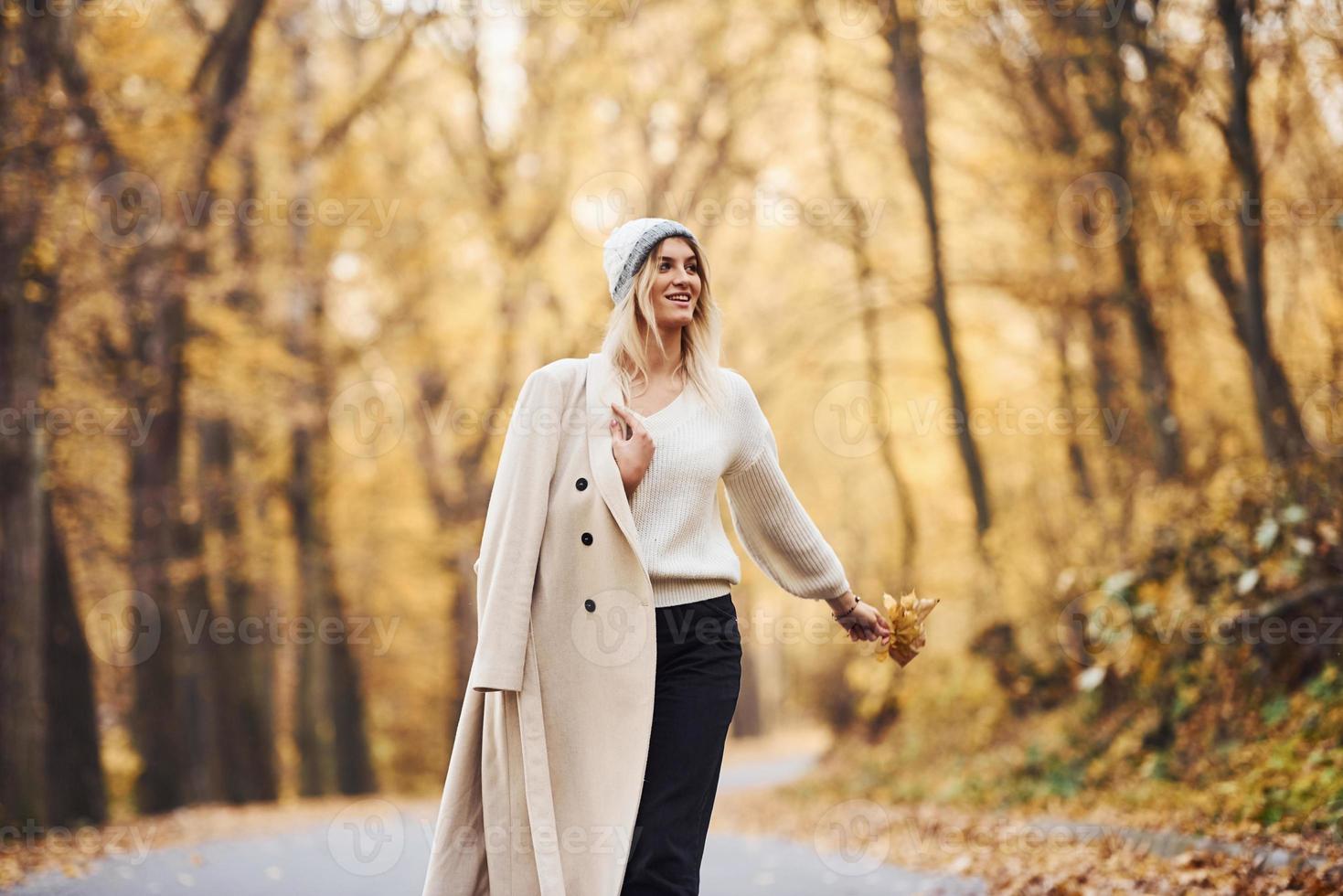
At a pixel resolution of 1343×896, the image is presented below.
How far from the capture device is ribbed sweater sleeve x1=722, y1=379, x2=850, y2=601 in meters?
4.52

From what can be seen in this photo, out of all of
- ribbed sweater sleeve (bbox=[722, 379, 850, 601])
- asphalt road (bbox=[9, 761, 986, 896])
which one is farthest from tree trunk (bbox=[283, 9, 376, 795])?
ribbed sweater sleeve (bbox=[722, 379, 850, 601])

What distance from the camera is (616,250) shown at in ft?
14.2

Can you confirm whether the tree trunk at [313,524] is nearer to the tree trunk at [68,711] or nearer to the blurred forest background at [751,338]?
the blurred forest background at [751,338]

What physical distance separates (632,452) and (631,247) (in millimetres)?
648

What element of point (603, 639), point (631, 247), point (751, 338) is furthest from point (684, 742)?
point (751, 338)

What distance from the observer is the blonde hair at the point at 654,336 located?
4.28m

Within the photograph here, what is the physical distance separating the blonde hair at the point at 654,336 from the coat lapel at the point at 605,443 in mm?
41

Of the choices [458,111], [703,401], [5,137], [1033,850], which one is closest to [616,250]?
[703,401]

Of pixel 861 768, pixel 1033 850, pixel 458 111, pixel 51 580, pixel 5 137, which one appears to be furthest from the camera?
pixel 458 111

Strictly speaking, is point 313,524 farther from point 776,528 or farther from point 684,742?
point 684,742

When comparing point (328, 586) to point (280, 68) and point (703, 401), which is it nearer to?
point (280, 68)

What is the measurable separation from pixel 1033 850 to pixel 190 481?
1355cm

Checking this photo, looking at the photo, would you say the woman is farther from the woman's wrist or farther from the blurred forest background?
the blurred forest background

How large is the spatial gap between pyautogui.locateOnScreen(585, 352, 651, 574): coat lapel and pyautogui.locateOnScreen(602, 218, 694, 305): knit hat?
0.78 feet
